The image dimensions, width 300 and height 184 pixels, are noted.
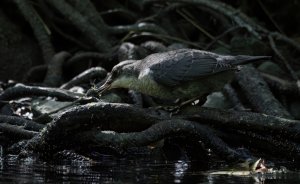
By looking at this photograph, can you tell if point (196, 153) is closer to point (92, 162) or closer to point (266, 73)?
point (92, 162)

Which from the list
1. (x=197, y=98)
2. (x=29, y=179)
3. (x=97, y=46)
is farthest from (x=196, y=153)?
(x=97, y=46)

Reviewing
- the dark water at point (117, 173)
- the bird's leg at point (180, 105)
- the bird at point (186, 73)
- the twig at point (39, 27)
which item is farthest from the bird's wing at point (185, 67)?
the twig at point (39, 27)

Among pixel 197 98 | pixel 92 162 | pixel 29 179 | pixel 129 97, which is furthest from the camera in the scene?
pixel 129 97

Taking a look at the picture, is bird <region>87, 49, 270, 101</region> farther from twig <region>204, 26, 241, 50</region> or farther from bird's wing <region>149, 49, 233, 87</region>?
twig <region>204, 26, 241, 50</region>

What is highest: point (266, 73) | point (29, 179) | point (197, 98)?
point (266, 73)

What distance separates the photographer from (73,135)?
18.0 feet

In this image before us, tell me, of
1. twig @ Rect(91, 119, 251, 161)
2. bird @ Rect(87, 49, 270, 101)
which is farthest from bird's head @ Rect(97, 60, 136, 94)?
twig @ Rect(91, 119, 251, 161)

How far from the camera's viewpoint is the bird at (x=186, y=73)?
6.09m

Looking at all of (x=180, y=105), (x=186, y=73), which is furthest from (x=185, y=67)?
(x=180, y=105)

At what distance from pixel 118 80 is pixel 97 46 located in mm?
2785

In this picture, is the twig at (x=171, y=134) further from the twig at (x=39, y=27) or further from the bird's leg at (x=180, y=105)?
the twig at (x=39, y=27)

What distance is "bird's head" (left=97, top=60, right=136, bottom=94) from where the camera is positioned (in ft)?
21.1

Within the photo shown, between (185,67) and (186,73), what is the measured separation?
0.21ft

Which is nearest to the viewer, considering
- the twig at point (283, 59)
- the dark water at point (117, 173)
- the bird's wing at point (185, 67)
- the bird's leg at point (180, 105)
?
the dark water at point (117, 173)
